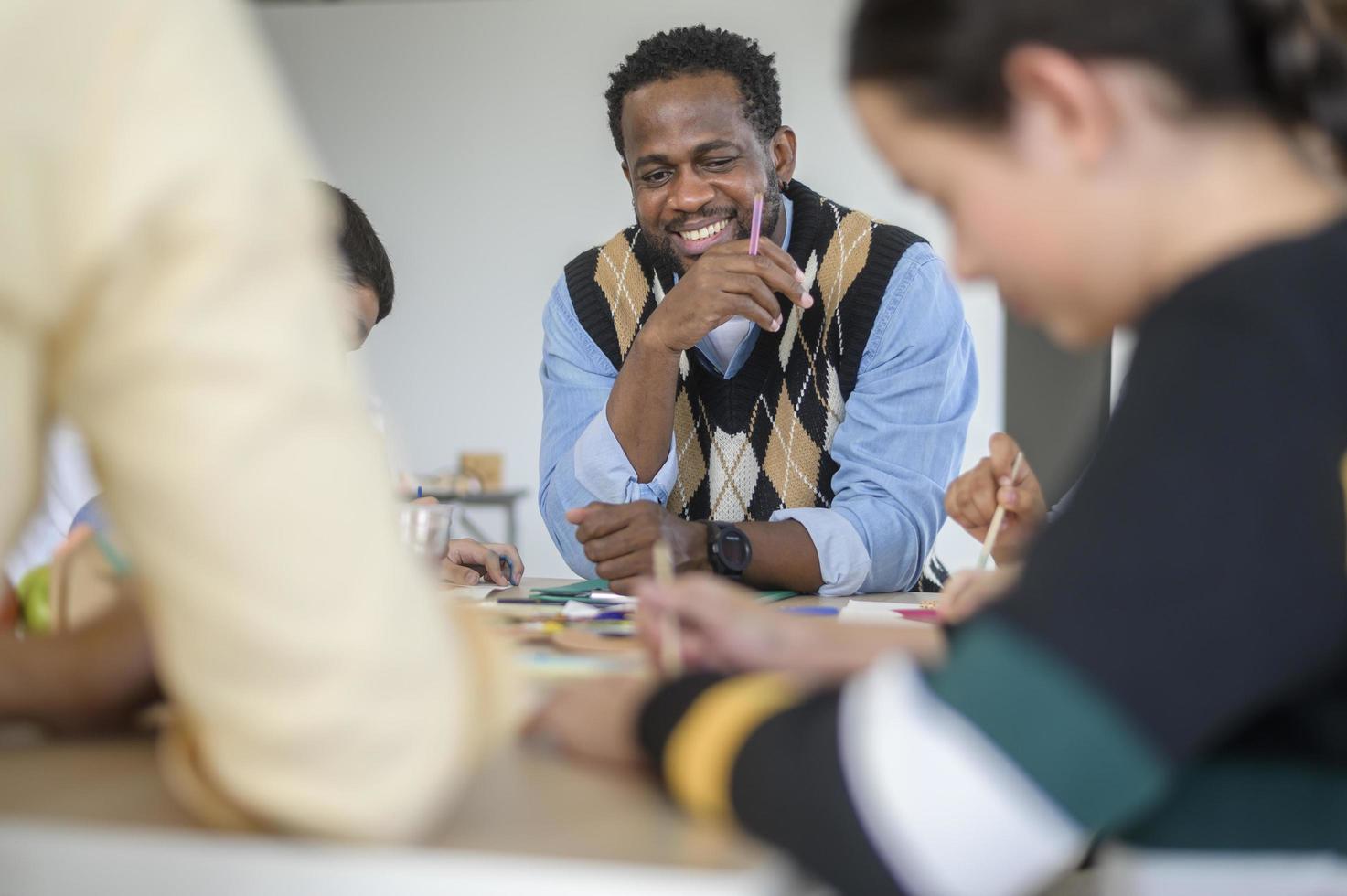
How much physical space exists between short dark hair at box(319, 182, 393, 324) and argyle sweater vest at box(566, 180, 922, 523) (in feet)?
1.11

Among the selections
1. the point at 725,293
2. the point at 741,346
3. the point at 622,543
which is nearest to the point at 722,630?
the point at 622,543

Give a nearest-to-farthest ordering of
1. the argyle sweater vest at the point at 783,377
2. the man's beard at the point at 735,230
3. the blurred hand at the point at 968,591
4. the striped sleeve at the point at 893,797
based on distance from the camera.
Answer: the striped sleeve at the point at 893,797
the blurred hand at the point at 968,591
the argyle sweater vest at the point at 783,377
the man's beard at the point at 735,230

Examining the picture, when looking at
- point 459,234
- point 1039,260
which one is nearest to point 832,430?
point 1039,260

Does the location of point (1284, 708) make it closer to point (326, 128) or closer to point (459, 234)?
point (459, 234)

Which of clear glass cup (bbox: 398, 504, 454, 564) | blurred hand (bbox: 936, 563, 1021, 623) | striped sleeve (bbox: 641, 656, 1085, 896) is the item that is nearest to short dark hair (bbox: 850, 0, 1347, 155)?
striped sleeve (bbox: 641, 656, 1085, 896)

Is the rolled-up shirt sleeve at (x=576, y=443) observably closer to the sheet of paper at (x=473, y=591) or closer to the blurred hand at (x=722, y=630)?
the sheet of paper at (x=473, y=591)

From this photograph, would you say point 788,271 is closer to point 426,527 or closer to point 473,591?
point 473,591

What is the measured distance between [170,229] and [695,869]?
1.03 ft

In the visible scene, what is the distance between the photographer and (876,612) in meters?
1.32

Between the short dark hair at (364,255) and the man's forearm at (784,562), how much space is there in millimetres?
772

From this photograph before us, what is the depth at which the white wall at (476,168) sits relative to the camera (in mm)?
5176

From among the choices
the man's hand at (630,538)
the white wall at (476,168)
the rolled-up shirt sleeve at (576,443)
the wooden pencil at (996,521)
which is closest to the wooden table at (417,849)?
the wooden pencil at (996,521)

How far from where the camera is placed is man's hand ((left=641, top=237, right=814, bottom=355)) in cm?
185

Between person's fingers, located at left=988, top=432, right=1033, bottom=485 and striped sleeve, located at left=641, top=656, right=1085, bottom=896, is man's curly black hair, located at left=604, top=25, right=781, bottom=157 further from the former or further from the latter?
striped sleeve, located at left=641, top=656, right=1085, bottom=896
